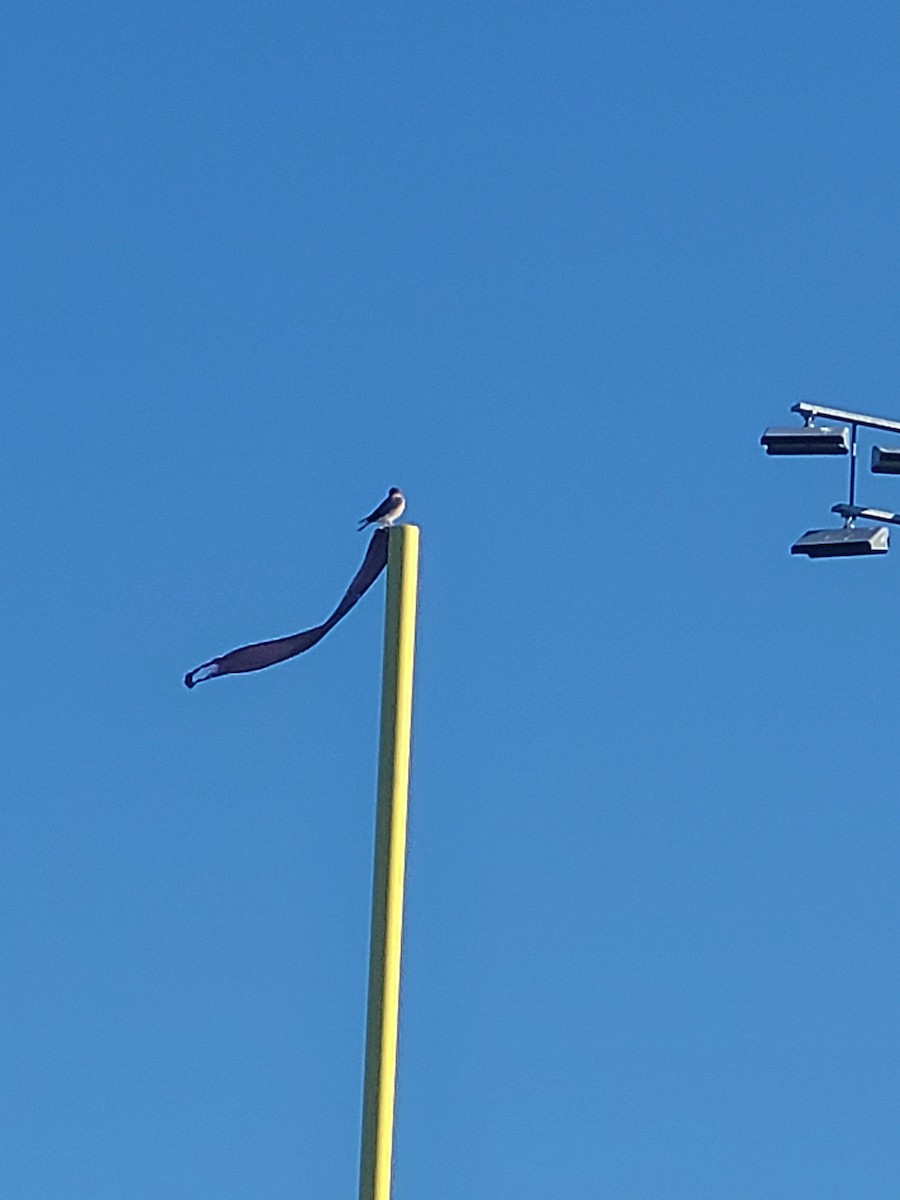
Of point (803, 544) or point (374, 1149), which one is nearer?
point (374, 1149)

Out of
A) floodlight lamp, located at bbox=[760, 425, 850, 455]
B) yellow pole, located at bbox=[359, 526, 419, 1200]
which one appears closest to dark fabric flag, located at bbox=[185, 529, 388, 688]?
yellow pole, located at bbox=[359, 526, 419, 1200]

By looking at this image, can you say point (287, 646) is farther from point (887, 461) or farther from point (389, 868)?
point (887, 461)

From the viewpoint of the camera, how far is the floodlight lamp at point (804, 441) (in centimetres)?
1485

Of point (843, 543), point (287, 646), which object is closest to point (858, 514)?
point (843, 543)

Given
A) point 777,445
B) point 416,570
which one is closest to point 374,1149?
point 416,570

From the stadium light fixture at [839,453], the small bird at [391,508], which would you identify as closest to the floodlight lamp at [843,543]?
the stadium light fixture at [839,453]

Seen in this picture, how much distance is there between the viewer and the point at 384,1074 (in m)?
7.96

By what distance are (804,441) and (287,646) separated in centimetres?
631

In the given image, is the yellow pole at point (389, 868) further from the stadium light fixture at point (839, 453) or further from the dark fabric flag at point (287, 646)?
the stadium light fixture at point (839, 453)

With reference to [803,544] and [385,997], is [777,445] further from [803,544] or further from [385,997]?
[385,997]

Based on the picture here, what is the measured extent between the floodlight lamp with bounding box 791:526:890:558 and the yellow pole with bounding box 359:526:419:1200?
6886 mm

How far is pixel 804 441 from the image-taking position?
14.9 m

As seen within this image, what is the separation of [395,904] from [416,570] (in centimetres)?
91

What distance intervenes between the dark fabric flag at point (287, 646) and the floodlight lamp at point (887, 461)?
6550 millimetres
